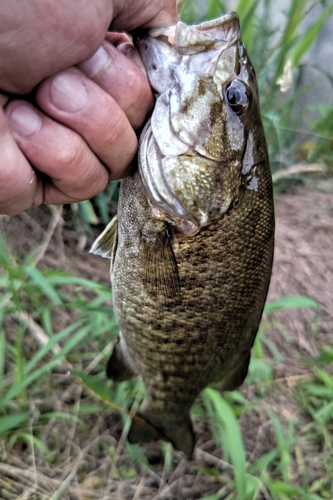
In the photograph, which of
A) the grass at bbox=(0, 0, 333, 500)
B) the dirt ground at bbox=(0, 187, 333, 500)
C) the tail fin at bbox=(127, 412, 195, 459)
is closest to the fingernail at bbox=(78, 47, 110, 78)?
the grass at bbox=(0, 0, 333, 500)

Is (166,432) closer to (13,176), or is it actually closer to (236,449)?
(236,449)

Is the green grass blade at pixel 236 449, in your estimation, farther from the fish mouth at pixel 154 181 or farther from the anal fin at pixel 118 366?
the fish mouth at pixel 154 181

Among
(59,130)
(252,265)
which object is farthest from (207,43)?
(252,265)

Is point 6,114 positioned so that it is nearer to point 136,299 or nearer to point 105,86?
point 105,86

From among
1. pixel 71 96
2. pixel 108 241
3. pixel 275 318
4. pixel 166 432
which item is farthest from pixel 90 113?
pixel 275 318

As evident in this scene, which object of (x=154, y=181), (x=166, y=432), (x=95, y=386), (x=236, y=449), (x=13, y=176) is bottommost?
(x=236, y=449)

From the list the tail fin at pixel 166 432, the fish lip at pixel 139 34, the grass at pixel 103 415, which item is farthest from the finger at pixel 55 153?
the tail fin at pixel 166 432
